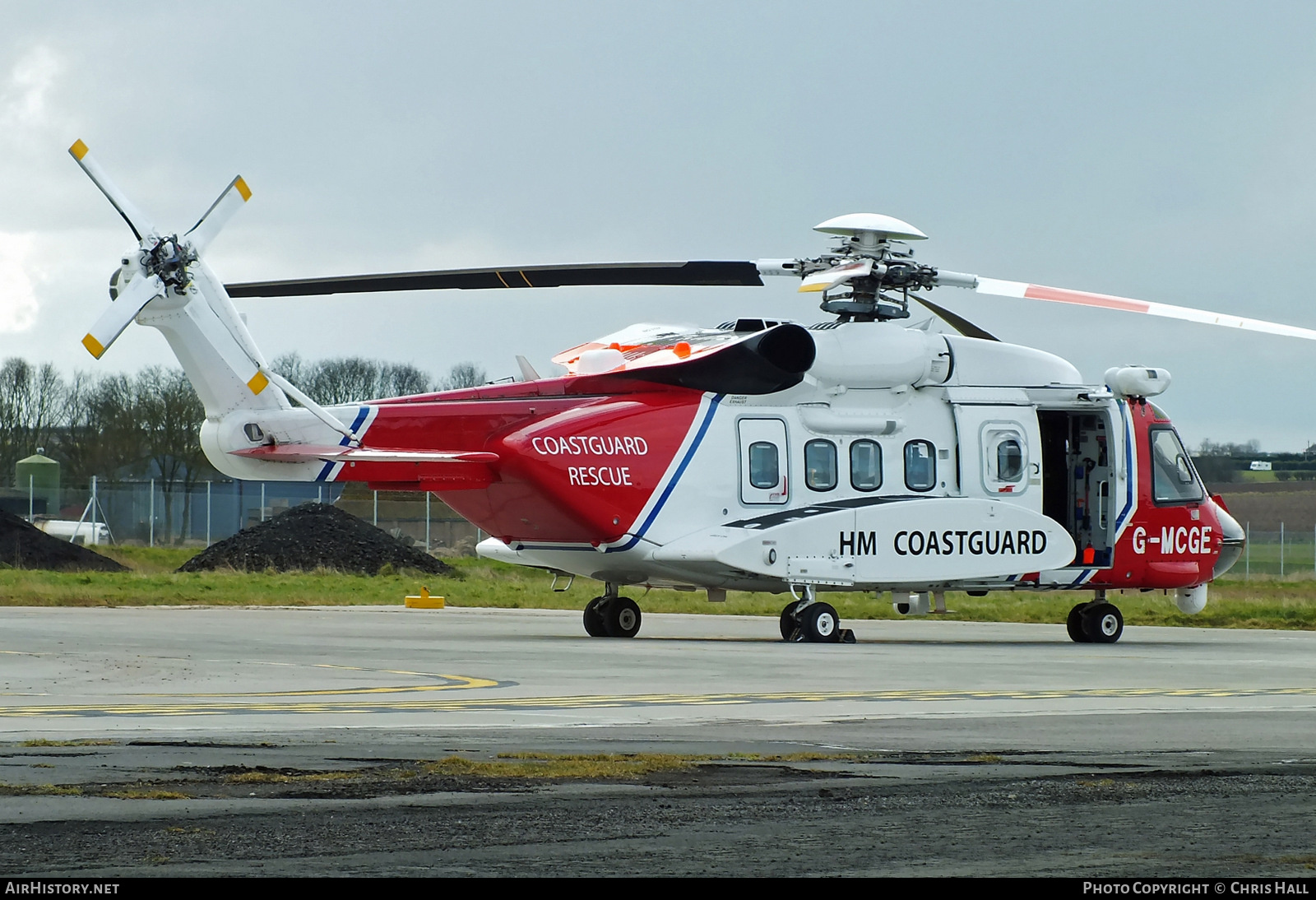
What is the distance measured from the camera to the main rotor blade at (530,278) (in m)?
21.5

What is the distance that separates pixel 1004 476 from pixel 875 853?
19.5 metres

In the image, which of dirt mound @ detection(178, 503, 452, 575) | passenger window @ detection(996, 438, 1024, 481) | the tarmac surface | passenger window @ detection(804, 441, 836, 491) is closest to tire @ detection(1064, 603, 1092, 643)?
passenger window @ detection(996, 438, 1024, 481)

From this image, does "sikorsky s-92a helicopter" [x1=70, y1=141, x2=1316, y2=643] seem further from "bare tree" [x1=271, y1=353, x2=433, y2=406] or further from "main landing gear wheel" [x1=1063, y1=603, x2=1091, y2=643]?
"bare tree" [x1=271, y1=353, x2=433, y2=406]

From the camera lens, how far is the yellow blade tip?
65.5 feet

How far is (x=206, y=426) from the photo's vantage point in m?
23.3

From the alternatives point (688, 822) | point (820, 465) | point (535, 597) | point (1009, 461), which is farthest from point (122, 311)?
point (535, 597)

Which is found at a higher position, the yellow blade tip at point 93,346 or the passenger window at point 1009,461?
the yellow blade tip at point 93,346

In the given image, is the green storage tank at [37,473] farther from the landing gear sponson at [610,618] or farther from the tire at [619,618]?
the tire at [619,618]

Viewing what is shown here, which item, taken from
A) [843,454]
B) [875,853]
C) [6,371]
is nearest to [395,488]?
[843,454]

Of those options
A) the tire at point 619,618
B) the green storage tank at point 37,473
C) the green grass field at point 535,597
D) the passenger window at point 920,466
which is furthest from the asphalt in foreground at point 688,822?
the green storage tank at point 37,473

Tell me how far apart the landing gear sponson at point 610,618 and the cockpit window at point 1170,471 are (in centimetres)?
853

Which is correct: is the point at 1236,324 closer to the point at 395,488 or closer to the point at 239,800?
the point at 395,488

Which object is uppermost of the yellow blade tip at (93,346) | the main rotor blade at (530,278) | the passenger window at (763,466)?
the main rotor blade at (530,278)

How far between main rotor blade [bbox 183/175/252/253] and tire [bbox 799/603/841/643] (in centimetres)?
929
